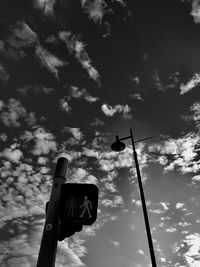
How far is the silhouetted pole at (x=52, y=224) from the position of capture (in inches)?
85.4

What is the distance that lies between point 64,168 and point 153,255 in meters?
7.19

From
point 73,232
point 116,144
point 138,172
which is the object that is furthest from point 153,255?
point 73,232

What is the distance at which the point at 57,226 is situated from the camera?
2.46 metres

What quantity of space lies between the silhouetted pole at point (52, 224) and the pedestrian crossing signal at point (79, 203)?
0.07m

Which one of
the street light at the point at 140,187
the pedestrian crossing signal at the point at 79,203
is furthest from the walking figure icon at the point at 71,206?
the street light at the point at 140,187

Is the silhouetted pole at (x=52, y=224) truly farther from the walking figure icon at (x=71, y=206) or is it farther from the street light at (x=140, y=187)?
the street light at (x=140, y=187)

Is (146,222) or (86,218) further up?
(146,222)

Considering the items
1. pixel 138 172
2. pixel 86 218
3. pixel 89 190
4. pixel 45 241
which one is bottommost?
pixel 45 241

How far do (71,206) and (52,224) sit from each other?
0.31 meters

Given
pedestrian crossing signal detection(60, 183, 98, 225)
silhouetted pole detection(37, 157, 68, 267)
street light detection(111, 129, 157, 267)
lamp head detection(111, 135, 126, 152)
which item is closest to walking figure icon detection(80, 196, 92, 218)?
pedestrian crossing signal detection(60, 183, 98, 225)

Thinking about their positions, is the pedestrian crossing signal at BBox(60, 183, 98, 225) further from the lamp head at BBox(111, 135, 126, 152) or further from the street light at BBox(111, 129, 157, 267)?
the lamp head at BBox(111, 135, 126, 152)

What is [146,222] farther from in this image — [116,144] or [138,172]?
[116,144]

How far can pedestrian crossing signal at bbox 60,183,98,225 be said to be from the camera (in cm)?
264

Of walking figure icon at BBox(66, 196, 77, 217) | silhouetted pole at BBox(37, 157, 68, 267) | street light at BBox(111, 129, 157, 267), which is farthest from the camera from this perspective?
street light at BBox(111, 129, 157, 267)
